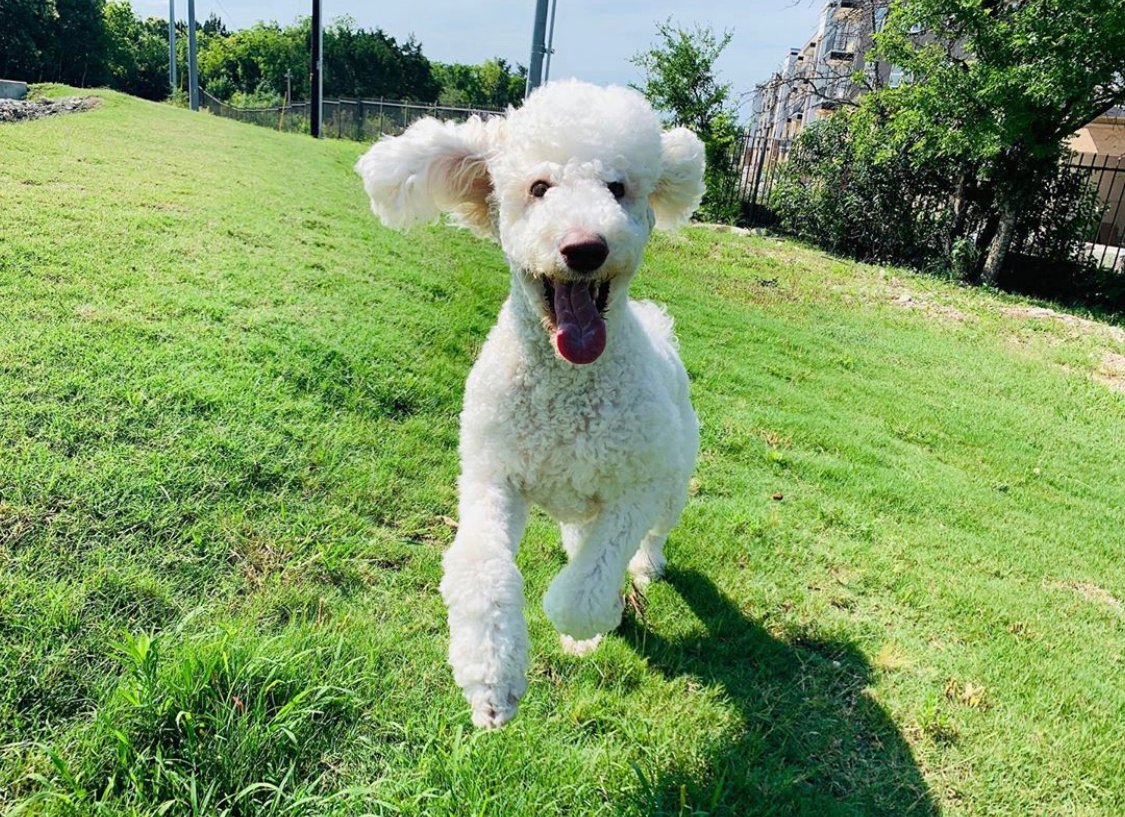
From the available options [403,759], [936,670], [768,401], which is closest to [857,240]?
[768,401]

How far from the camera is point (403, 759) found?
2.26 meters

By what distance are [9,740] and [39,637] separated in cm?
34

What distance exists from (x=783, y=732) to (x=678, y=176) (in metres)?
2.21

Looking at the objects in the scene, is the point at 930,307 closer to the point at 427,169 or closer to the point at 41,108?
the point at 427,169

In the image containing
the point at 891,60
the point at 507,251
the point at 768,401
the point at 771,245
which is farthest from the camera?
the point at 771,245

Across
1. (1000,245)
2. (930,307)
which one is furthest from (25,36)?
(930,307)

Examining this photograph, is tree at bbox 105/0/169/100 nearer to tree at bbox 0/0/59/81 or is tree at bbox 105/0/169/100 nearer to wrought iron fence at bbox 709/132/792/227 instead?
tree at bbox 0/0/59/81

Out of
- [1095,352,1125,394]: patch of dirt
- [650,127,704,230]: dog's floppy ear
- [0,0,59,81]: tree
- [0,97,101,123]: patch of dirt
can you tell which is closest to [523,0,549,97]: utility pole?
[650,127,704,230]: dog's floppy ear

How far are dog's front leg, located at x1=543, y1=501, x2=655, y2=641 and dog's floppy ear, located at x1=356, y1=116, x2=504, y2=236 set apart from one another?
55.0 inches

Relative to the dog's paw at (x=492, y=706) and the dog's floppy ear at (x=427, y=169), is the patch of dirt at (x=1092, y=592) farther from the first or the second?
the dog's floppy ear at (x=427, y=169)

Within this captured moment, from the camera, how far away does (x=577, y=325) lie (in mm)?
2508

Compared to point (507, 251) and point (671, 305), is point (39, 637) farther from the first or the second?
point (671, 305)

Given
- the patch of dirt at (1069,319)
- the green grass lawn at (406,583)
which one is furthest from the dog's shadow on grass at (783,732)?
the patch of dirt at (1069,319)

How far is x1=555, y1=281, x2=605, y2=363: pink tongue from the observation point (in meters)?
2.47
